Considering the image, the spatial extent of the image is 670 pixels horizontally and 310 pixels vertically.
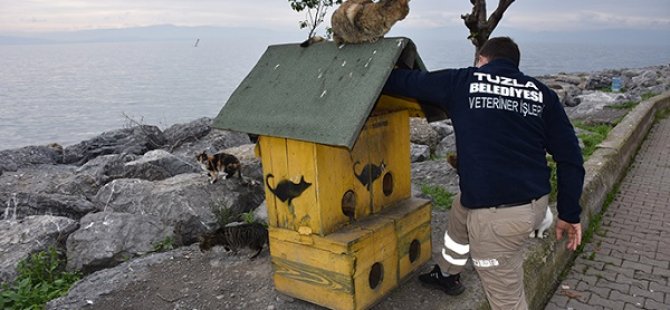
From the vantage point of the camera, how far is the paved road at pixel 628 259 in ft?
15.2

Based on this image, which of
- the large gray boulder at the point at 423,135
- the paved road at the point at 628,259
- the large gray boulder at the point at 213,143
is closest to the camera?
the paved road at the point at 628,259

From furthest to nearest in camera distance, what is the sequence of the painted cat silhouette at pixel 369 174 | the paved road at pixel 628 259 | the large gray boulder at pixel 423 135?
1. the large gray boulder at pixel 423 135
2. the paved road at pixel 628 259
3. the painted cat silhouette at pixel 369 174

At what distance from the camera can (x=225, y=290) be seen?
13.6 ft

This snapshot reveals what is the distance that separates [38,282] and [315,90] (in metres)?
4.00

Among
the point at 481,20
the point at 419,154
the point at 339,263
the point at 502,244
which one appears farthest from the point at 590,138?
the point at 339,263

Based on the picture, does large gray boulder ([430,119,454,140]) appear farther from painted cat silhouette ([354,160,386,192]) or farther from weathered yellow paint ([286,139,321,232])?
weathered yellow paint ([286,139,321,232])

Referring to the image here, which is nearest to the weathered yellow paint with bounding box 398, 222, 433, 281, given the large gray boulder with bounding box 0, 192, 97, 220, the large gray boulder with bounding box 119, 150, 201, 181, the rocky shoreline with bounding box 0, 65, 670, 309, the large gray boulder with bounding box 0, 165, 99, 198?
the rocky shoreline with bounding box 0, 65, 670, 309

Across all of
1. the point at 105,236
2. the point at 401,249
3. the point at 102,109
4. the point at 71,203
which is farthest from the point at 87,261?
the point at 102,109

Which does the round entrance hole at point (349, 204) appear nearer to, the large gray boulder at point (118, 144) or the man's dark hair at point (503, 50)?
the man's dark hair at point (503, 50)

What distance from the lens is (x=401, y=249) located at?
389cm

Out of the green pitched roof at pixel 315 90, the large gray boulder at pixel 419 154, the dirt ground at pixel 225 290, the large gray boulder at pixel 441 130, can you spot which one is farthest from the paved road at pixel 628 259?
the large gray boulder at pixel 441 130

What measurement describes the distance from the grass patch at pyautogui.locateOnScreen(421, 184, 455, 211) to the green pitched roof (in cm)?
282

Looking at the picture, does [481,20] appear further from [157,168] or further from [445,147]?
[157,168]

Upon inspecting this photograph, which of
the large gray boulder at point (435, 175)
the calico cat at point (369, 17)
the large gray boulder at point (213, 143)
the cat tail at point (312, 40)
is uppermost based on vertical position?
the calico cat at point (369, 17)
